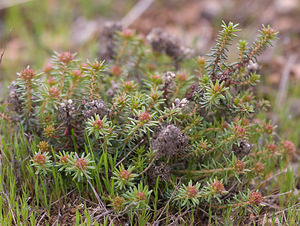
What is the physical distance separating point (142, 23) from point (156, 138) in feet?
13.0

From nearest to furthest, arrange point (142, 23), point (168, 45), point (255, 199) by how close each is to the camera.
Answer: point (255, 199) → point (168, 45) → point (142, 23)

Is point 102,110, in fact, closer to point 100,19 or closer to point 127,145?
point 127,145

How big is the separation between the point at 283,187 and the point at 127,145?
3.89 ft

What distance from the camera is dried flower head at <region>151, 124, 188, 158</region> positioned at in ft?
6.17

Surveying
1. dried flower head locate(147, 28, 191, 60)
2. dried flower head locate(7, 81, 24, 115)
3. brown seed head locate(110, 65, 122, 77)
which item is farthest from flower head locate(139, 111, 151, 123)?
dried flower head locate(147, 28, 191, 60)

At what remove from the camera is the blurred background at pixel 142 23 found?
14.9 ft

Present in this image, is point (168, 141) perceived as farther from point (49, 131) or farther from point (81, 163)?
point (49, 131)

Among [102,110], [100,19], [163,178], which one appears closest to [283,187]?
[163,178]

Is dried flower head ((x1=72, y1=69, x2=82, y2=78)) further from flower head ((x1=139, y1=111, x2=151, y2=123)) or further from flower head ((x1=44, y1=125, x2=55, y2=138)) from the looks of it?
flower head ((x1=139, y1=111, x2=151, y2=123))

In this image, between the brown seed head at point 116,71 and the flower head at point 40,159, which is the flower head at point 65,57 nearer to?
the brown seed head at point 116,71

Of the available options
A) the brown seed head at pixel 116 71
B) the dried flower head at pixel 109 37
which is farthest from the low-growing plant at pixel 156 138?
the dried flower head at pixel 109 37

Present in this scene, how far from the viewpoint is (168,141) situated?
1.90 m

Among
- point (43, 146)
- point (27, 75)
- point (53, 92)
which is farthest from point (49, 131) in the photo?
point (27, 75)

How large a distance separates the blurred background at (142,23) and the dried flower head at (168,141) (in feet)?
8.27
